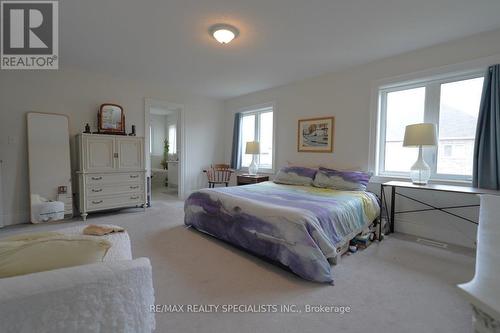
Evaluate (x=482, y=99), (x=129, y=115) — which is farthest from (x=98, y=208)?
(x=482, y=99)

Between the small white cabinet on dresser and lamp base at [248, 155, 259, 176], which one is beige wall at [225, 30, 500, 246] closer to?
lamp base at [248, 155, 259, 176]

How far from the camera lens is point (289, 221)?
2.08 metres

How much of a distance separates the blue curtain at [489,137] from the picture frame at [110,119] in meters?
5.14

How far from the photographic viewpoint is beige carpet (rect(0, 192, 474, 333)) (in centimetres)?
149

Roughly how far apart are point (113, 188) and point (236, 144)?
2.72 metres

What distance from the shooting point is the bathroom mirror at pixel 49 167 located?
3.46 metres

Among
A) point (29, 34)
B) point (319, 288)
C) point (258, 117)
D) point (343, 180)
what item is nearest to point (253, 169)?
point (258, 117)

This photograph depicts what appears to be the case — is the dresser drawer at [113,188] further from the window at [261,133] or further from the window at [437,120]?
the window at [437,120]

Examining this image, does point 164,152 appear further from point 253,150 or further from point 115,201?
point 253,150

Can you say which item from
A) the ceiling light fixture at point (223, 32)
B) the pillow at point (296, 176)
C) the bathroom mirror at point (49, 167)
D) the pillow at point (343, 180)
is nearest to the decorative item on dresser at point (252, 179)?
the pillow at point (296, 176)

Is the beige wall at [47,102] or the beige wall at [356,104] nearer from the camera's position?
A: the beige wall at [356,104]

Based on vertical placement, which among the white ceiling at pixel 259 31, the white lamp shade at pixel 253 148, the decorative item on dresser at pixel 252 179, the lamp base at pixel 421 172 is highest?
the white ceiling at pixel 259 31

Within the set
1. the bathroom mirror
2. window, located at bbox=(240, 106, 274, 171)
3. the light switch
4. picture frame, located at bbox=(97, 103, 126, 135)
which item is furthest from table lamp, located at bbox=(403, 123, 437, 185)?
the light switch

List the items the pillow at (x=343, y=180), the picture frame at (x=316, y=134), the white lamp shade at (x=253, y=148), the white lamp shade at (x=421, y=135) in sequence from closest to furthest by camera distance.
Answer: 1. the white lamp shade at (x=421, y=135)
2. the pillow at (x=343, y=180)
3. the picture frame at (x=316, y=134)
4. the white lamp shade at (x=253, y=148)
